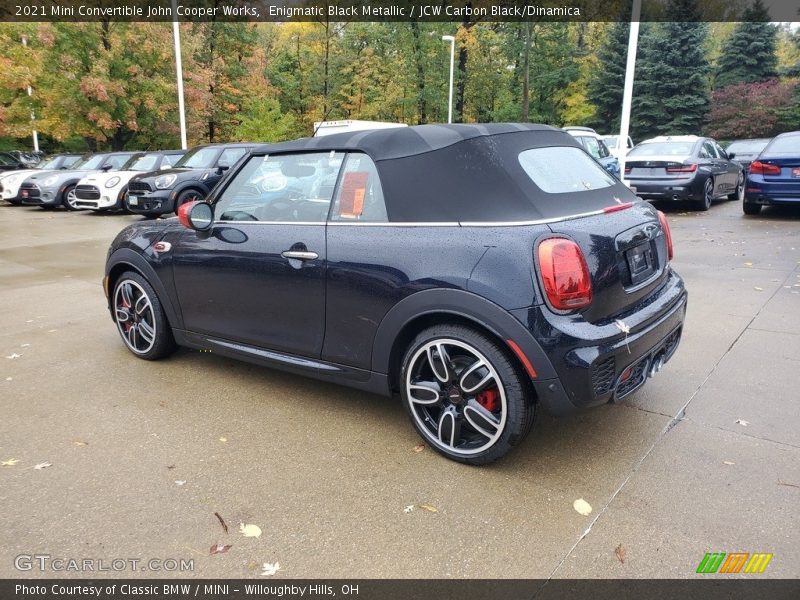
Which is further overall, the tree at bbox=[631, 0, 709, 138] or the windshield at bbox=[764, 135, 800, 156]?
the tree at bbox=[631, 0, 709, 138]

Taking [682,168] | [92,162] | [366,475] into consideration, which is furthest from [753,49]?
[366,475]

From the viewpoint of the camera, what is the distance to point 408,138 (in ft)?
11.0

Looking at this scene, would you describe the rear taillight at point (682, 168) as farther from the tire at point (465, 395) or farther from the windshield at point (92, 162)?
the windshield at point (92, 162)

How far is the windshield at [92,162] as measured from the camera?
1758 cm

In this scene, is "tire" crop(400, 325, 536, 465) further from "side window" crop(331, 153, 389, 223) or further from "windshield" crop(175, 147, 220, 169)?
"windshield" crop(175, 147, 220, 169)

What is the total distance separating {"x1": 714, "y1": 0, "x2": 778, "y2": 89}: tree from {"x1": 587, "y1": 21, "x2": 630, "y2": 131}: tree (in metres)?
6.39

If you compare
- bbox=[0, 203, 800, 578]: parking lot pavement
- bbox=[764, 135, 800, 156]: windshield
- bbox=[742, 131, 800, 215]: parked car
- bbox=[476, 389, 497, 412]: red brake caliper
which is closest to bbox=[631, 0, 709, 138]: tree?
bbox=[764, 135, 800, 156]: windshield

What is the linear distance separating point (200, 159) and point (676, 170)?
10.5 m

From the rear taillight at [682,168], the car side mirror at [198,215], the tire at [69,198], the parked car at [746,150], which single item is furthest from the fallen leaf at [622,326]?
the parked car at [746,150]

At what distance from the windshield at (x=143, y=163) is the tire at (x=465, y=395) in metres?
14.7

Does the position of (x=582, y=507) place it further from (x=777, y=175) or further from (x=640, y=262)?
(x=777, y=175)

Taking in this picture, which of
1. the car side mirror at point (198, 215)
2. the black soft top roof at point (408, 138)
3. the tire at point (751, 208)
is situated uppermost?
the black soft top roof at point (408, 138)

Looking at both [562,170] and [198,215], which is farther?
[198,215]

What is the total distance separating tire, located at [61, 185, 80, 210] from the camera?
→ 16.1 metres
